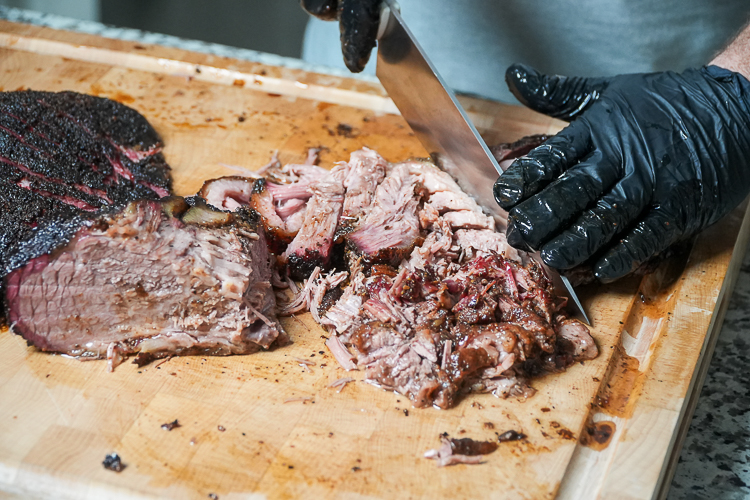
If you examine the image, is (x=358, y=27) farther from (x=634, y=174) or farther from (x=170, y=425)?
(x=170, y=425)

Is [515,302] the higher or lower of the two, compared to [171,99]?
higher

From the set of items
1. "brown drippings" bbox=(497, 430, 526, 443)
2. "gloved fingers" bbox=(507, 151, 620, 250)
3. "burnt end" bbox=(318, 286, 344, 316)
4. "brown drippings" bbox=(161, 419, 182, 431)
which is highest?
"gloved fingers" bbox=(507, 151, 620, 250)

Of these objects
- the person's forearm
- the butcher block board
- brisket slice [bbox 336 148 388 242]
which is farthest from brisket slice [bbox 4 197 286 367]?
the person's forearm

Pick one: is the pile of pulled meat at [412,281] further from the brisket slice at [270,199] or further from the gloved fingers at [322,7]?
the gloved fingers at [322,7]

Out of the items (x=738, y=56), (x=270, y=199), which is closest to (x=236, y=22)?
(x=270, y=199)

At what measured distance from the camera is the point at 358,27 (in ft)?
11.1

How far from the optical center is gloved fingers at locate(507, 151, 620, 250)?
308 centimetres

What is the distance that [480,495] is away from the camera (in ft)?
8.26

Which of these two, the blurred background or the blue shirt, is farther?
the blurred background

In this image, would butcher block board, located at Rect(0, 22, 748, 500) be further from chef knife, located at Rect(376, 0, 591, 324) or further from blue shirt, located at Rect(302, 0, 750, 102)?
blue shirt, located at Rect(302, 0, 750, 102)

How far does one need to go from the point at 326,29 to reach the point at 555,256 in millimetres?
3524

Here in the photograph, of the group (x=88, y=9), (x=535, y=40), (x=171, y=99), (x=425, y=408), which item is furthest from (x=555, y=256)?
(x=88, y=9)

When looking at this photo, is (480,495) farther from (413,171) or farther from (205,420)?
(413,171)

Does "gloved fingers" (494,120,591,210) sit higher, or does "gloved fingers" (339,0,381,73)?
"gloved fingers" (339,0,381,73)
